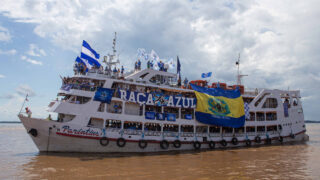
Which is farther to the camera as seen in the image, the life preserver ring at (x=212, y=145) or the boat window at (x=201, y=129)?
the boat window at (x=201, y=129)

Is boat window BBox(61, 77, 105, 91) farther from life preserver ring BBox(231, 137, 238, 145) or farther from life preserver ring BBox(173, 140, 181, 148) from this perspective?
life preserver ring BBox(231, 137, 238, 145)

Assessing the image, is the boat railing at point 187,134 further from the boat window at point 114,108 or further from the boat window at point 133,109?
the boat window at point 114,108

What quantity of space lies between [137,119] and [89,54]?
666 centimetres

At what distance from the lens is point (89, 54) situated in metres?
18.4

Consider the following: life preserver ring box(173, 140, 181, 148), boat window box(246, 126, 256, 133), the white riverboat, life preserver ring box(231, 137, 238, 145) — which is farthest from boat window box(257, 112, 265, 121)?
life preserver ring box(173, 140, 181, 148)

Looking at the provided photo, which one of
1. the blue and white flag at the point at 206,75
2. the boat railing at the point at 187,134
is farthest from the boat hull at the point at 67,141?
the blue and white flag at the point at 206,75

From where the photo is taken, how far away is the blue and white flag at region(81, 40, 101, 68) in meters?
18.2

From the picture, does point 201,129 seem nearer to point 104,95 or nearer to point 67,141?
point 104,95

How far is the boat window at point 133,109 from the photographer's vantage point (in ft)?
61.5

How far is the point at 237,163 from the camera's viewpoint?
1470 cm

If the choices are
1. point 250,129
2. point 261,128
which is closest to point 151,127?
point 250,129

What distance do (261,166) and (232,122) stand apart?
8.68 meters

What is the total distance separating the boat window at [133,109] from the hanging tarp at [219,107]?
5439 millimetres

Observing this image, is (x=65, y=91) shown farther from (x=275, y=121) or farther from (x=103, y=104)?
(x=275, y=121)
